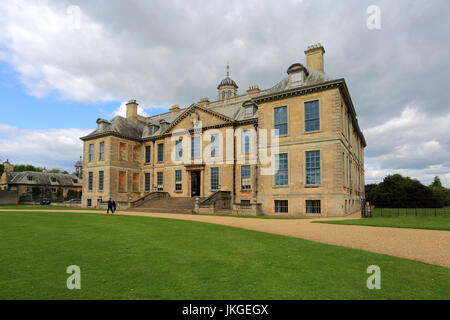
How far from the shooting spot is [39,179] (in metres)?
67.5

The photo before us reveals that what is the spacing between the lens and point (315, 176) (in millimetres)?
23641

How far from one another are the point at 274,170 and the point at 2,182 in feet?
229

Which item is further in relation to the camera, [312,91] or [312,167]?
[312,91]

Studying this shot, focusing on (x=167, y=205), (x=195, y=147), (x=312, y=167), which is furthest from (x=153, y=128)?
(x=312, y=167)

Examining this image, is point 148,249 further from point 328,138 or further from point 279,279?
point 328,138

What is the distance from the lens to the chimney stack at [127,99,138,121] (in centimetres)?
4447

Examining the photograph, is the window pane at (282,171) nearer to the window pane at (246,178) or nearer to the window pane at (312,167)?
the window pane at (312,167)

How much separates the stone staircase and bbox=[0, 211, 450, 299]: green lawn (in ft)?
61.7

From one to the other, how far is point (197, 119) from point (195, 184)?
26.6 ft

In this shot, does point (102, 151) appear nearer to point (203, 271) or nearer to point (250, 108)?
point (250, 108)

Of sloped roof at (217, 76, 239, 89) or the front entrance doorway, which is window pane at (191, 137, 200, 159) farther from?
sloped roof at (217, 76, 239, 89)

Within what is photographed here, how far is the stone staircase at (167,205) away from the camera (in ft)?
90.4

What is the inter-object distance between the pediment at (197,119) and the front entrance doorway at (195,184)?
19.2 feet

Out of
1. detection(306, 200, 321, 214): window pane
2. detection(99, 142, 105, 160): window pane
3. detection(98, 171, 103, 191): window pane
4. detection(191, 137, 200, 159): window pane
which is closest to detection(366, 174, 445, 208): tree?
detection(306, 200, 321, 214): window pane
